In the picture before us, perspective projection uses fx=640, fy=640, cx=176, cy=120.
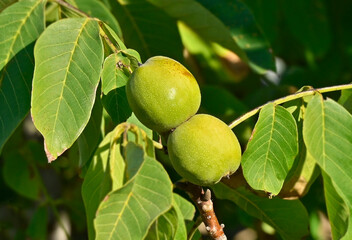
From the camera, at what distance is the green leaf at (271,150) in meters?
1.14

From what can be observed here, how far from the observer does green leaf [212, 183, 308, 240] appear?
1.37 m

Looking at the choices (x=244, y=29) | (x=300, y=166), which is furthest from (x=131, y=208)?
(x=244, y=29)

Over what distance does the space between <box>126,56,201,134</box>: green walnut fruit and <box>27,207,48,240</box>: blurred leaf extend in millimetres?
1389

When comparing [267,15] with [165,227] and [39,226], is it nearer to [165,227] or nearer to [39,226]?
[39,226]

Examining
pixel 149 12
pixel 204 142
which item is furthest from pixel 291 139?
pixel 149 12

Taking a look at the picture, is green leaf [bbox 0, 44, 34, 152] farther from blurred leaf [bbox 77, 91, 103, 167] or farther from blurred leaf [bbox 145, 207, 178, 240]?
blurred leaf [bbox 145, 207, 178, 240]

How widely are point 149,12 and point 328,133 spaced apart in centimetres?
82

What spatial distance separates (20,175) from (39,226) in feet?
0.67

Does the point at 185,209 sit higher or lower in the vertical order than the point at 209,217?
lower

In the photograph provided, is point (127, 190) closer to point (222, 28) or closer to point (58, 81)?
point (58, 81)

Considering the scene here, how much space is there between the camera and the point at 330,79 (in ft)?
8.54

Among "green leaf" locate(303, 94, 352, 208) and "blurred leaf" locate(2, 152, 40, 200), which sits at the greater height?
"green leaf" locate(303, 94, 352, 208)

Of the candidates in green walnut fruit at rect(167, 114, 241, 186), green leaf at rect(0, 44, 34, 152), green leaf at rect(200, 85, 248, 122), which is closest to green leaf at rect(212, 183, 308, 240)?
green walnut fruit at rect(167, 114, 241, 186)

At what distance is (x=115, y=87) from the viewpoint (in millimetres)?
1201
